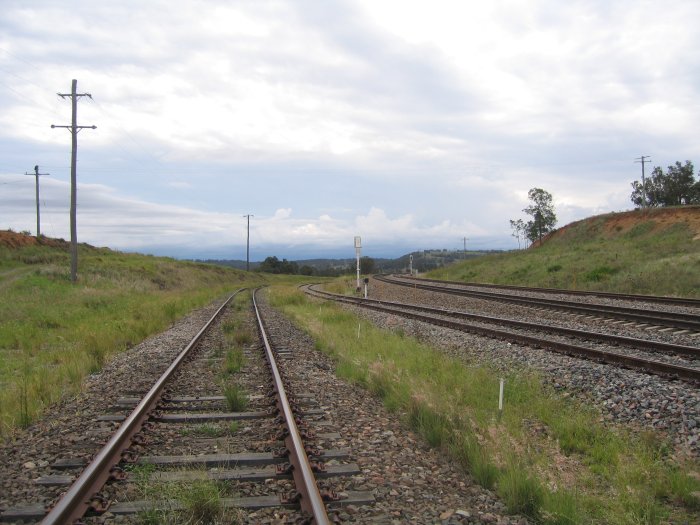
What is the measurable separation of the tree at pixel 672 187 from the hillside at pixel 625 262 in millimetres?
17719

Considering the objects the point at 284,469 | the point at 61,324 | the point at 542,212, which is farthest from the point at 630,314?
the point at 542,212

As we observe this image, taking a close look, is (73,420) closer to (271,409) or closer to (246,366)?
(271,409)

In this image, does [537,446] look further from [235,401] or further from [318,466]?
[235,401]

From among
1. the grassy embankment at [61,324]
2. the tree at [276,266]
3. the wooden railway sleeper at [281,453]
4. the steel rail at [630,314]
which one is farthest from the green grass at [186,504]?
the tree at [276,266]

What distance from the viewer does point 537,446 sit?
18.7 ft

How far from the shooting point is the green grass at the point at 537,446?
14.2 ft

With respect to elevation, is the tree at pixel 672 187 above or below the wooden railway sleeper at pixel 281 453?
Result: above

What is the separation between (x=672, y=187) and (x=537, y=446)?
82.0 meters

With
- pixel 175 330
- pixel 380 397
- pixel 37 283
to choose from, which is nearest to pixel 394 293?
pixel 175 330

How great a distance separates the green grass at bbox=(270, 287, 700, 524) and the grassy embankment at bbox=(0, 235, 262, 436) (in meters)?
4.78

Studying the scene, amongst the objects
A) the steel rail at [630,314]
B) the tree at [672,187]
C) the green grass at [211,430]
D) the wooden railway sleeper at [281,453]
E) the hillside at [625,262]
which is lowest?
the green grass at [211,430]

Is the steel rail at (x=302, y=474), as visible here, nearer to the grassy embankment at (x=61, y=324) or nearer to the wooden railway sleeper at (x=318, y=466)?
the wooden railway sleeper at (x=318, y=466)

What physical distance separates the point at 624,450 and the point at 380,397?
11.0 ft

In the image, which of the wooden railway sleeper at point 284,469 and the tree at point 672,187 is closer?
the wooden railway sleeper at point 284,469
